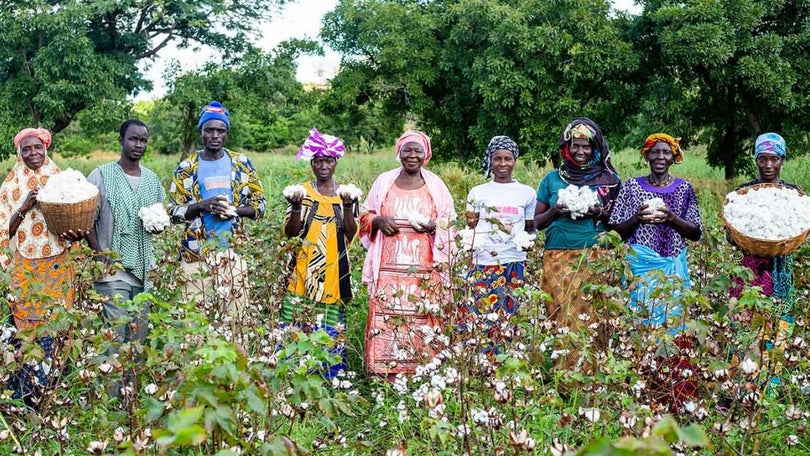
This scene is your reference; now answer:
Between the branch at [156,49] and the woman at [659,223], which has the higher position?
the branch at [156,49]

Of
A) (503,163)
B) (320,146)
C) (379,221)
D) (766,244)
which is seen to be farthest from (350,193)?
(766,244)

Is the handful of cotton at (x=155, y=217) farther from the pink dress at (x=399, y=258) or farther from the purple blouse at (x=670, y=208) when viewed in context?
the purple blouse at (x=670, y=208)

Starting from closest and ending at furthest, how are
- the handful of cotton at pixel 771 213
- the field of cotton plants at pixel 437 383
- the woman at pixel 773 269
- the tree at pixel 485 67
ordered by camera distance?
the field of cotton plants at pixel 437 383
the handful of cotton at pixel 771 213
the woman at pixel 773 269
the tree at pixel 485 67

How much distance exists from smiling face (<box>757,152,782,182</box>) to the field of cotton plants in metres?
0.59

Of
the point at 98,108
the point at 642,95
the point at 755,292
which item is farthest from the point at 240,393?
the point at 98,108

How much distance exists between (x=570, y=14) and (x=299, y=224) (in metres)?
11.5

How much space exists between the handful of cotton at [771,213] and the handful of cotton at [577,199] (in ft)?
2.23

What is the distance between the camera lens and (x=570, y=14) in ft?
47.4

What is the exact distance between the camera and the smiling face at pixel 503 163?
456 cm

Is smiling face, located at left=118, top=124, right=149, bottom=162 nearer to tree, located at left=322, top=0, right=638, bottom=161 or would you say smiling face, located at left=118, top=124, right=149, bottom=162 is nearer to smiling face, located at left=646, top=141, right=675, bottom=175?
smiling face, located at left=646, top=141, right=675, bottom=175

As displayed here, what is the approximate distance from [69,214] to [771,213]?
11.1ft

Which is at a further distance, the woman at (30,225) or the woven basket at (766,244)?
the woman at (30,225)

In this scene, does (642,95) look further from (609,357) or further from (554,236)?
(609,357)

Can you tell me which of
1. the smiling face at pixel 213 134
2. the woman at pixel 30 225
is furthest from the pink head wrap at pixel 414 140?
the woman at pixel 30 225
